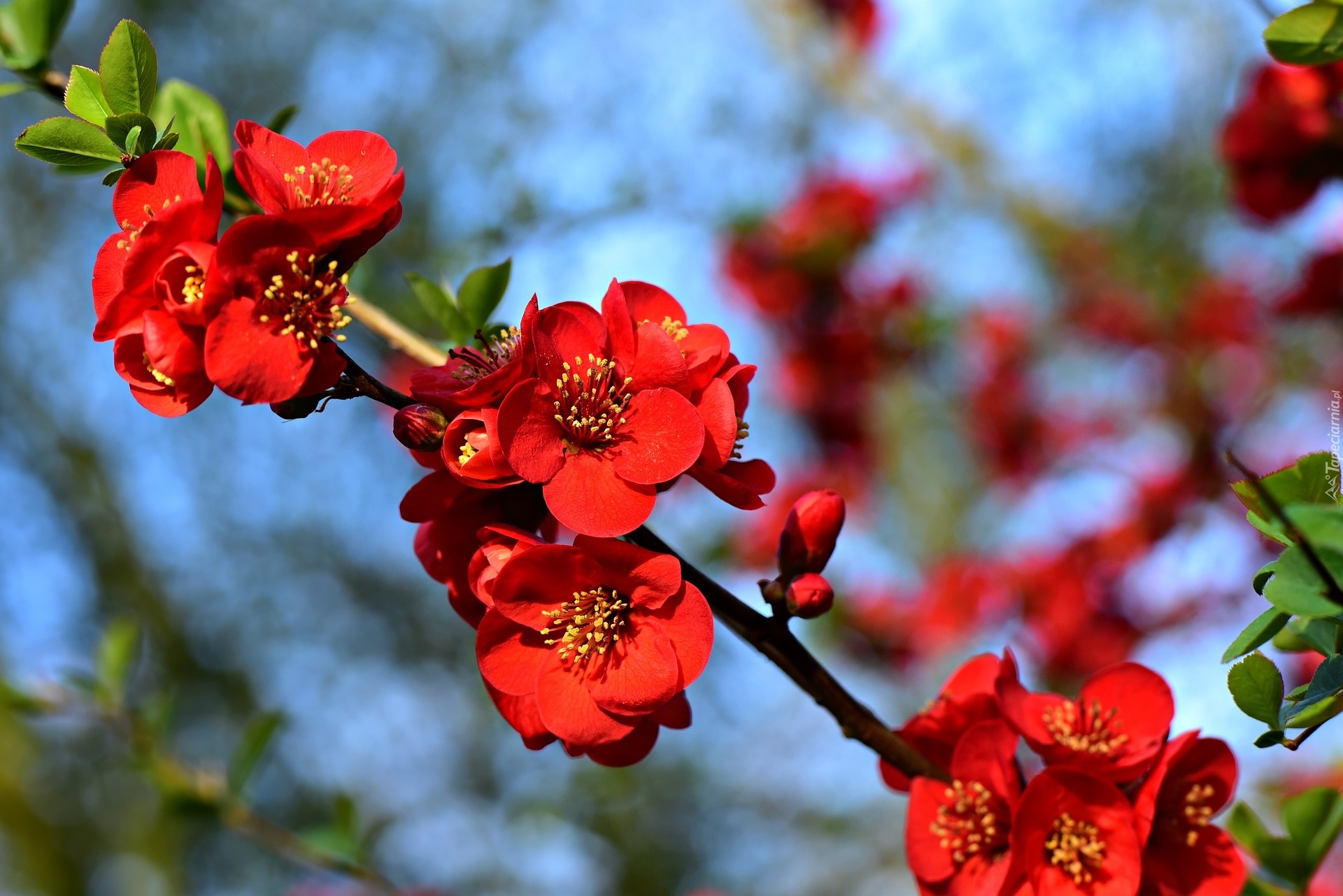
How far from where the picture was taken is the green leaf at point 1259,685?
72cm

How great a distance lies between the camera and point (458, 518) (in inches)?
34.1

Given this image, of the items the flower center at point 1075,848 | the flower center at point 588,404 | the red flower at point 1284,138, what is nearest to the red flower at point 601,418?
the flower center at point 588,404

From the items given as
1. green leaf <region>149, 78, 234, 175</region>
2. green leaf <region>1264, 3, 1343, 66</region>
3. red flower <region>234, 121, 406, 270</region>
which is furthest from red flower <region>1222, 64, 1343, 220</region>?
green leaf <region>149, 78, 234, 175</region>

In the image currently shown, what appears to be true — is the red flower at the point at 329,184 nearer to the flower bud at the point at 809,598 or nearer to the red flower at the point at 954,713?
the flower bud at the point at 809,598

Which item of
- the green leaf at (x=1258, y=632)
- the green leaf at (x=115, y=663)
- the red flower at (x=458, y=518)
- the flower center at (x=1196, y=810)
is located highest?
the green leaf at (x=115, y=663)

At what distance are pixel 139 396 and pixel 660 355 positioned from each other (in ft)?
1.35

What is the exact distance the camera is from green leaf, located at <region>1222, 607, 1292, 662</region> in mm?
A: 695

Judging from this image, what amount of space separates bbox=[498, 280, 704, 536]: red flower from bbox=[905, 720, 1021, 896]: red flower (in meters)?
0.36

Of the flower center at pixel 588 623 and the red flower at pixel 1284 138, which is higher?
the red flower at pixel 1284 138

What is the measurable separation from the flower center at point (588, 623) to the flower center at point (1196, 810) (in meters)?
0.52

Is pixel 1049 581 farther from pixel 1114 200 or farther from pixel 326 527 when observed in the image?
pixel 326 527

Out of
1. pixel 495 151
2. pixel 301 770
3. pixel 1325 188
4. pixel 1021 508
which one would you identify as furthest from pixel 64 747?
pixel 1325 188

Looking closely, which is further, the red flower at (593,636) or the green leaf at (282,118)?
the green leaf at (282,118)

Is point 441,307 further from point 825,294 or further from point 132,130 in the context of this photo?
point 825,294
